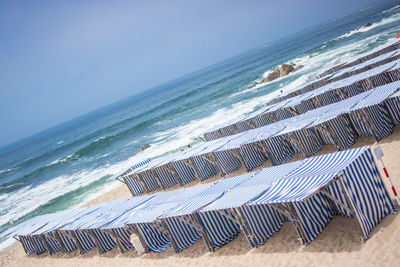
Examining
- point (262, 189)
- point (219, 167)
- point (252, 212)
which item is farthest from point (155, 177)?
point (262, 189)

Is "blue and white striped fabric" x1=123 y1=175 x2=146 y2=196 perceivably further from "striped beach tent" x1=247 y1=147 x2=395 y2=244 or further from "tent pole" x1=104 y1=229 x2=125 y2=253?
"striped beach tent" x1=247 y1=147 x2=395 y2=244

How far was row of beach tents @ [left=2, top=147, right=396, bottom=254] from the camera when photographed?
24.7 feet

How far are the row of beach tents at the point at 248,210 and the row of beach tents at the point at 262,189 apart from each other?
31mm

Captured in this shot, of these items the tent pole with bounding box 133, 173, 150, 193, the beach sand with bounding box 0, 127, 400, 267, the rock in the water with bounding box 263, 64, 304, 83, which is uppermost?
the rock in the water with bounding box 263, 64, 304, 83

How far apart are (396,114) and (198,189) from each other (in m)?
8.16

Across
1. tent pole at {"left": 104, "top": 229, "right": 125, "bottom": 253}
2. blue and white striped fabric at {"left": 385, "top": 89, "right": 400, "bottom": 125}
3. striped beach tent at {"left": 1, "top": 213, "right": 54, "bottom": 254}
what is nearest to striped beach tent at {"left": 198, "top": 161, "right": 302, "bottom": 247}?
tent pole at {"left": 104, "top": 229, "right": 125, "bottom": 253}

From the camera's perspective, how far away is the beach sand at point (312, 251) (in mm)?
6879

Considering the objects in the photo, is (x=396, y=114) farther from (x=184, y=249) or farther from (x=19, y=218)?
(x=19, y=218)

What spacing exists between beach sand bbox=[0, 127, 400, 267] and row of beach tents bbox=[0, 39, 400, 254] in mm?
241

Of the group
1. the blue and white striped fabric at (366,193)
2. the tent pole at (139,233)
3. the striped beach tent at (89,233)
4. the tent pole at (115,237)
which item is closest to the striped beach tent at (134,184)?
the striped beach tent at (89,233)

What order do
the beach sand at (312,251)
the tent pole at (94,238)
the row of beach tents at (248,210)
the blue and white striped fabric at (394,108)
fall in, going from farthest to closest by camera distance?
the tent pole at (94,238) < the blue and white striped fabric at (394,108) < the row of beach tents at (248,210) < the beach sand at (312,251)

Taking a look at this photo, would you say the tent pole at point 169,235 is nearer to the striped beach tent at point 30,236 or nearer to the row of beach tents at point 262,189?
the row of beach tents at point 262,189

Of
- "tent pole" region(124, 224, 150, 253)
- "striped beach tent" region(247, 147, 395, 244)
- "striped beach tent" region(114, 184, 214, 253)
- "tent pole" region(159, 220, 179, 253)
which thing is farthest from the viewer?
"tent pole" region(124, 224, 150, 253)

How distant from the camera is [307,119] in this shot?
1345cm
